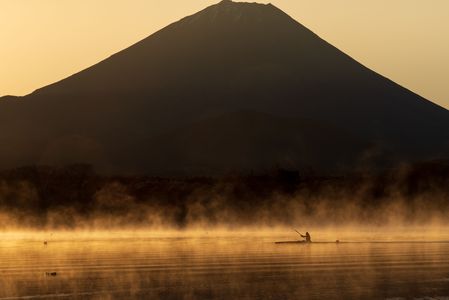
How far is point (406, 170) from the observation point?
96312mm

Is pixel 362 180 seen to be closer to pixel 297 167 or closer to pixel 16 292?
pixel 16 292

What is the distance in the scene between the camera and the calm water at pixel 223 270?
3741 centimetres

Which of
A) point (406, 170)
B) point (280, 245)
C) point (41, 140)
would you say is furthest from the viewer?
point (41, 140)

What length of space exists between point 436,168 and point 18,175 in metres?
34.5

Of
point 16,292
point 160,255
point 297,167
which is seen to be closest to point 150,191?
point 160,255

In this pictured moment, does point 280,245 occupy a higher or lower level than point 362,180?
lower

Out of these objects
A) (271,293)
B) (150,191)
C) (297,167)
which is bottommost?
(271,293)

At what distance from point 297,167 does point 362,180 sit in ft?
249

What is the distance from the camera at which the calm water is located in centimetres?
3741

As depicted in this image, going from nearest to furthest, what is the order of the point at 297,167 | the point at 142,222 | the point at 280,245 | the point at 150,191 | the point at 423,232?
the point at 280,245
the point at 423,232
the point at 142,222
the point at 150,191
the point at 297,167

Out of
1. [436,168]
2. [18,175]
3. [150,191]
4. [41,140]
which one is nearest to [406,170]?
[436,168]

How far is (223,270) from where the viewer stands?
145 ft

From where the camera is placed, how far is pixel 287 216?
273ft

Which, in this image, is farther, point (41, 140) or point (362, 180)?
Result: point (41, 140)
